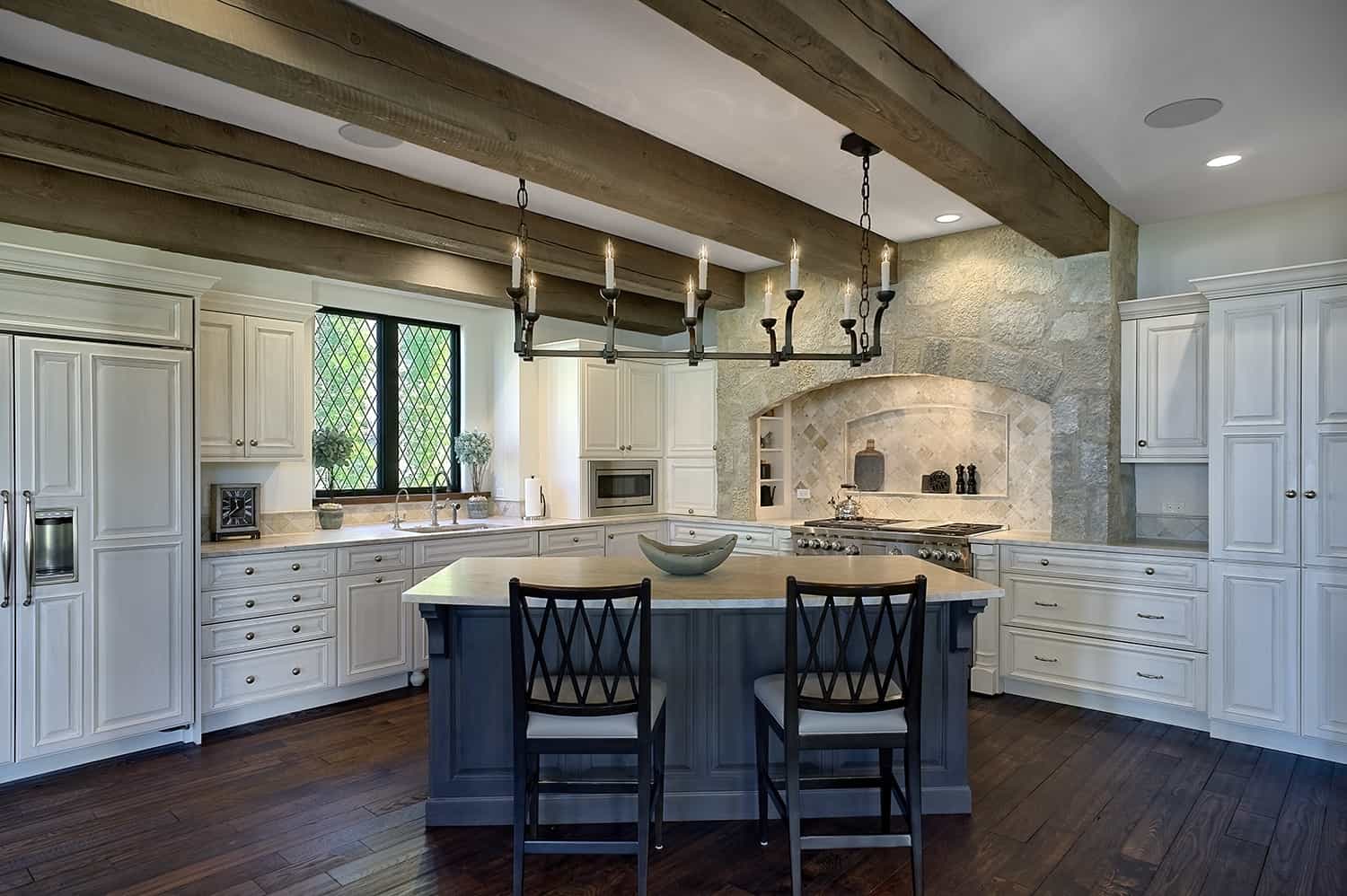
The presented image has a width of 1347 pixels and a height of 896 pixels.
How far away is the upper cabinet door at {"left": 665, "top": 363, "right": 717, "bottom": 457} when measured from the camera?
244 inches

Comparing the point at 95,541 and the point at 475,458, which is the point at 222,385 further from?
the point at 475,458

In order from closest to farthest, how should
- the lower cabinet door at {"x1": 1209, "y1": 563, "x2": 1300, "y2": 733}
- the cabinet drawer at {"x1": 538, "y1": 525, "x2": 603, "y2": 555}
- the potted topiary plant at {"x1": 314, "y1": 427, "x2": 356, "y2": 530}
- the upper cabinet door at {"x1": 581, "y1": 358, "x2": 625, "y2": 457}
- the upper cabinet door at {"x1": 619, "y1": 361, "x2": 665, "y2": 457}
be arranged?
the lower cabinet door at {"x1": 1209, "y1": 563, "x2": 1300, "y2": 733}, the potted topiary plant at {"x1": 314, "y1": 427, "x2": 356, "y2": 530}, the cabinet drawer at {"x1": 538, "y1": 525, "x2": 603, "y2": 555}, the upper cabinet door at {"x1": 581, "y1": 358, "x2": 625, "y2": 457}, the upper cabinet door at {"x1": 619, "y1": 361, "x2": 665, "y2": 457}

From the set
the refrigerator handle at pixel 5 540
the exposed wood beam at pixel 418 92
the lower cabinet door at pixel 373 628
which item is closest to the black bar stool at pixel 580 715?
the exposed wood beam at pixel 418 92

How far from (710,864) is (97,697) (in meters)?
2.89

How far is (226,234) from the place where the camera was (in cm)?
405

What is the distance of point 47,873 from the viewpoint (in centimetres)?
262

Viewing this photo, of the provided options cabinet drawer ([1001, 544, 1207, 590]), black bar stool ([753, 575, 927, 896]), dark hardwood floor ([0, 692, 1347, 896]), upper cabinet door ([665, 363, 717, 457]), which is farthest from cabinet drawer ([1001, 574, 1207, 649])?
upper cabinet door ([665, 363, 717, 457])

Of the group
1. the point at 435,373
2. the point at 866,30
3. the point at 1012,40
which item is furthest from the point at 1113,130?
the point at 435,373

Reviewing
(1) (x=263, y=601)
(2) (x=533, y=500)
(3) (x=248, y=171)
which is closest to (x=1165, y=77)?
(3) (x=248, y=171)

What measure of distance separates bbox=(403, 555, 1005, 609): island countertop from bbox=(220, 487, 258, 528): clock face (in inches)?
71.2

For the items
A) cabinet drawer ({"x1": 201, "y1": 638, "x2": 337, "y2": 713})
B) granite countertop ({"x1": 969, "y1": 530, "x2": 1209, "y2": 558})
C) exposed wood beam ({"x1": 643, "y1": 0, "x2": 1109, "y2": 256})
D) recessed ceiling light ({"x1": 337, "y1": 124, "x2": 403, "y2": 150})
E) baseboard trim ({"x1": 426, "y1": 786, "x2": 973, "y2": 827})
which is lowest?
baseboard trim ({"x1": 426, "y1": 786, "x2": 973, "y2": 827})

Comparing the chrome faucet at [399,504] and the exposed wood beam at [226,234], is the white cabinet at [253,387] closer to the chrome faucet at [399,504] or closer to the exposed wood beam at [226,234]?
the exposed wood beam at [226,234]

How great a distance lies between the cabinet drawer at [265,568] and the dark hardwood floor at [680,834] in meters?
0.81

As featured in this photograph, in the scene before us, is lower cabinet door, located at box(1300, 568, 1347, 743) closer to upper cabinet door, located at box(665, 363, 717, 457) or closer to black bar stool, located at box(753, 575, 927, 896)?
black bar stool, located at box(753, 575, 927, 896)
